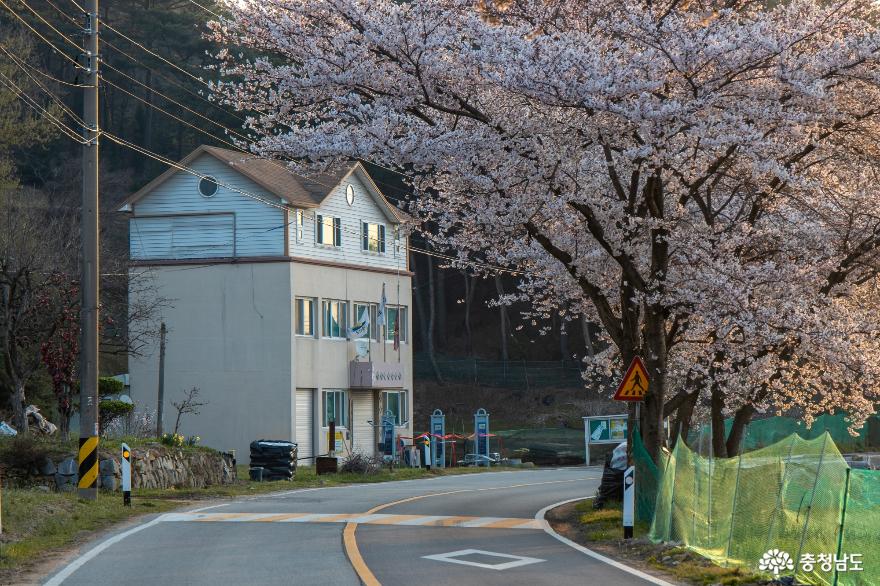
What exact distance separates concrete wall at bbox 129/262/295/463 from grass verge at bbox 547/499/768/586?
2208cm

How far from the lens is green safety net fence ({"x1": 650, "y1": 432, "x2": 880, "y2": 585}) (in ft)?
35.2

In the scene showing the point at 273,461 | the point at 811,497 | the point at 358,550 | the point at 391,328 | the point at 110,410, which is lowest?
the point at 358,550

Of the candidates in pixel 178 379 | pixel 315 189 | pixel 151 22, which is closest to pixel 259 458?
pixel 178 379

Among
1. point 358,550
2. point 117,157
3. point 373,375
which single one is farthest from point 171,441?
point 117,157

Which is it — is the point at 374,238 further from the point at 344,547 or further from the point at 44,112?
the point at 344,547

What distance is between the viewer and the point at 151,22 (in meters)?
60.6

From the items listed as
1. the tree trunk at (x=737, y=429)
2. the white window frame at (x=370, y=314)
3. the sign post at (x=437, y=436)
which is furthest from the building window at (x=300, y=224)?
the tree trunk at (x=737, y=429)

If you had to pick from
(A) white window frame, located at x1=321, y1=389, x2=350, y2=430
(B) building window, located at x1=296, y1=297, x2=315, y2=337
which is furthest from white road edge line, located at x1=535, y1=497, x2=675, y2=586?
(A) white window frame, located at x1=321, y1=389, x2=350, y2=430

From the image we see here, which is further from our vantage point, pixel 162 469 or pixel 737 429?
pixel 162 469

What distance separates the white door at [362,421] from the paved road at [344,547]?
2195 cm

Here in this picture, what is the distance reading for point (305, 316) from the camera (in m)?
43.2

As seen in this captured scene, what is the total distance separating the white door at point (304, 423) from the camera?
4241cm

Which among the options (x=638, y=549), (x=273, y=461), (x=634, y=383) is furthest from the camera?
(x=273, y=461)

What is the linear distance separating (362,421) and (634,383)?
30.0 metres
